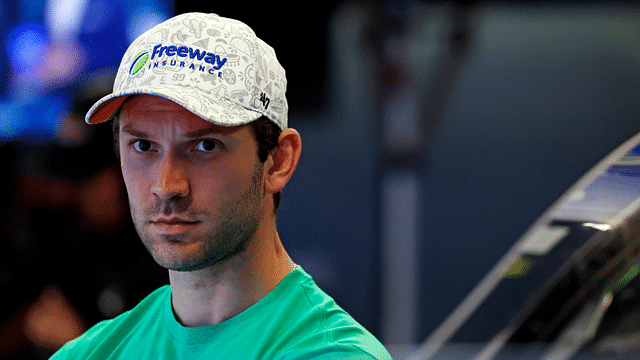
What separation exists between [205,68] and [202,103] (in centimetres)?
9

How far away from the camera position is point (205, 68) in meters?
0.97

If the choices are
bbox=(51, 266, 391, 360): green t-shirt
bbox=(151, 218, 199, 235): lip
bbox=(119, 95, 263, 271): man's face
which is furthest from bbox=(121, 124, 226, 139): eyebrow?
bbox=(51, 266, 391, 360): green t-shirt

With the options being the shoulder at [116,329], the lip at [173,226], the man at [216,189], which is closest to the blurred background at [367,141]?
the shoulder at [116,329]

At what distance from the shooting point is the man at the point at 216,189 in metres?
0.92

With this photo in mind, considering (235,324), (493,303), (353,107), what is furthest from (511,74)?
(235,324)

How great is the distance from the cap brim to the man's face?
→ 28mm

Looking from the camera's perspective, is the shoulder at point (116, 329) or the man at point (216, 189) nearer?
the man at point (216, 189)

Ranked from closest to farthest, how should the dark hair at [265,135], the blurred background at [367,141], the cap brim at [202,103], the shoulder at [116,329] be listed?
the cap brim at [202,103]
the dark hair at [265,135]
the shoulder at [116,329]
the blurred background at [367,141]

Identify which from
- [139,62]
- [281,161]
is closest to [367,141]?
[281,161]

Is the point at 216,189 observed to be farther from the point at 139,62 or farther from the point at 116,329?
the point at 116,329

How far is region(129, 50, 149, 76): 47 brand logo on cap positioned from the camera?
98cm

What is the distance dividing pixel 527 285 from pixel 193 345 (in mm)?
960

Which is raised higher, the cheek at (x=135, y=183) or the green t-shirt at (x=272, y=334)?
the cheek at (x=135, y=183)

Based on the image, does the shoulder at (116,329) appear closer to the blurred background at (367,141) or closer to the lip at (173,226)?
the lip at (173,226)
